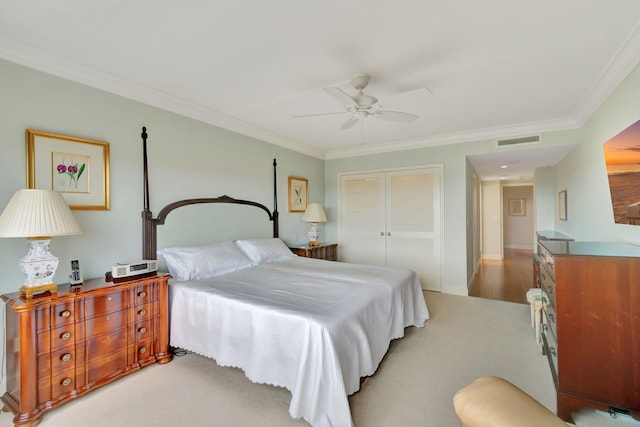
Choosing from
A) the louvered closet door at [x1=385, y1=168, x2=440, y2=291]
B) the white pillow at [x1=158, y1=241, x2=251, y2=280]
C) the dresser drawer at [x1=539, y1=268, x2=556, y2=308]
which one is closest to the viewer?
the dresser drawer at [x1=539, y1=268, x2=556, y2=308]

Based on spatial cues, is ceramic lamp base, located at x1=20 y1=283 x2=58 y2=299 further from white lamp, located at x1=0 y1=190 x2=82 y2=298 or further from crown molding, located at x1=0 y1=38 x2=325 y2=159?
crown molding, located at x1=0 y1=38 x2=325 y2=159

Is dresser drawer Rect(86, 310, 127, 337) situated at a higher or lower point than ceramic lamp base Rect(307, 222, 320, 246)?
lower

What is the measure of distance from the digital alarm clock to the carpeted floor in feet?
2.62

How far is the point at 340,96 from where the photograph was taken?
84.2 inches

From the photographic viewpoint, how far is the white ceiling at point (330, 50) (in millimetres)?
1688

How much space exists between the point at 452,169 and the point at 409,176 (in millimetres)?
668

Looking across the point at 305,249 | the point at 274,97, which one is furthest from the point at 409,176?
the point at 274,97

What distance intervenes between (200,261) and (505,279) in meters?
5.37

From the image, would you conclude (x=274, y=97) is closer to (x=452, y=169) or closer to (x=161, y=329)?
(x=161, y=329)

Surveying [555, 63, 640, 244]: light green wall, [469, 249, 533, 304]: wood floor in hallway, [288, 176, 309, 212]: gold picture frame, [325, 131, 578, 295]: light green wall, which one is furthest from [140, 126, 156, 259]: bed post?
[469, 249, 533, 304]: wood floor in hallway

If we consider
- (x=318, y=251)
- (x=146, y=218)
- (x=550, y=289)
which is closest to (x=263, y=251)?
(x=318, y=251)

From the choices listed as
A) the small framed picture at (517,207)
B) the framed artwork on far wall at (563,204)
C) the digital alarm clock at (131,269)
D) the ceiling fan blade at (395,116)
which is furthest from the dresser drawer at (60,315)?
the small framed picture at (517,207)

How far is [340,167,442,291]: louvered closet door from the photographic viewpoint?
4.61m

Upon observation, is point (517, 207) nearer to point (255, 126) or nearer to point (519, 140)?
point (519, 140)
